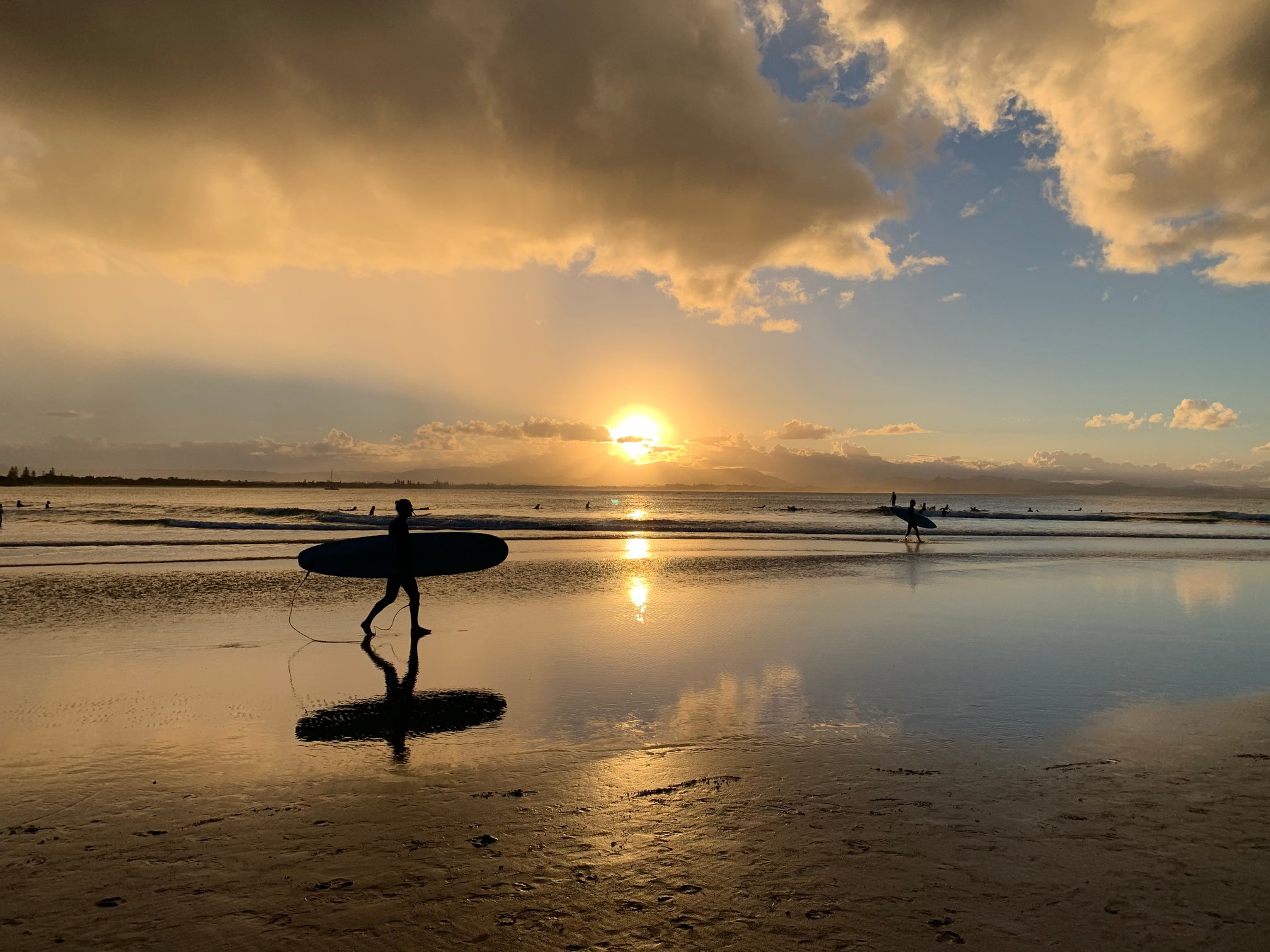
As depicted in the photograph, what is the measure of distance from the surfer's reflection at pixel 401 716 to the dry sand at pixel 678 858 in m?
1.04

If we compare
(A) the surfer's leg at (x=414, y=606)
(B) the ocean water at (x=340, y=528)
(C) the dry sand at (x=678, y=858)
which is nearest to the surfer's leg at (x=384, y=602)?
(A) the surfer's leg at (x=414, y=606)

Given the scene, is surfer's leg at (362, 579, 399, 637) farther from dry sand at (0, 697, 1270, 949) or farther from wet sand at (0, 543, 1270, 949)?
Answer: dry sand at (0, 697, 1270, 949)

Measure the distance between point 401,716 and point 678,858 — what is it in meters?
4.01

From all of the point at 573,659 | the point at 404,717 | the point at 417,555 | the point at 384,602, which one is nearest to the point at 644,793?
the point at 404,717

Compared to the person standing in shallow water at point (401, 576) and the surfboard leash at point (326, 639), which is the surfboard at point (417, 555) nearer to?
the surfboard leash at point (326, 639)

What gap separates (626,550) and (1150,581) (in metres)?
16.6

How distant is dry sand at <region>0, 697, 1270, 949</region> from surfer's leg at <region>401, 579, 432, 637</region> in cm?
516

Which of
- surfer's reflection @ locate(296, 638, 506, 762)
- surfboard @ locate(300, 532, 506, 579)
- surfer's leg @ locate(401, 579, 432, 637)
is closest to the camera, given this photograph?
surfer's reflection @ locate(296, 638, 506, 762)

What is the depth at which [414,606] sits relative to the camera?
10797 millimetres

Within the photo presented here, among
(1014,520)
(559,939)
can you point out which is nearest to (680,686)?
(559,939)

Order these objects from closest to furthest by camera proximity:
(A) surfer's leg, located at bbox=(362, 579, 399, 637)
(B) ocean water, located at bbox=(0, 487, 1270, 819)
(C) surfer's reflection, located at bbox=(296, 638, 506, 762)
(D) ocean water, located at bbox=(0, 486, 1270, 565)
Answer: (B) ocean water, located at bbox=(0, 487, 1270, 819), (C) surfer's reflection, located at bbox=(296, 638, 506, 762), (A) surfer's leg, located at bbox=(362, 579, 399, 637), (D) ocean water, located at bbox=(0, 486, 1270, 565)

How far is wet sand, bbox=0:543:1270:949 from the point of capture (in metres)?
3.54


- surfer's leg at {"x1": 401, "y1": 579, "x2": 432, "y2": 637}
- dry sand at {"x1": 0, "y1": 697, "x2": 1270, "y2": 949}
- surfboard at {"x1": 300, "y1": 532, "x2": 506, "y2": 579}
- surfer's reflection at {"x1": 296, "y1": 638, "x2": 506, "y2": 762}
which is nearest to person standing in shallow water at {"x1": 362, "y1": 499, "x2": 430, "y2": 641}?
surfer's leg at {"x1": 401, "y1": 579, "x2": 432, "y2": 637}

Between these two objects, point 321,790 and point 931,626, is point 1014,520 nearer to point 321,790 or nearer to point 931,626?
point 931,626
